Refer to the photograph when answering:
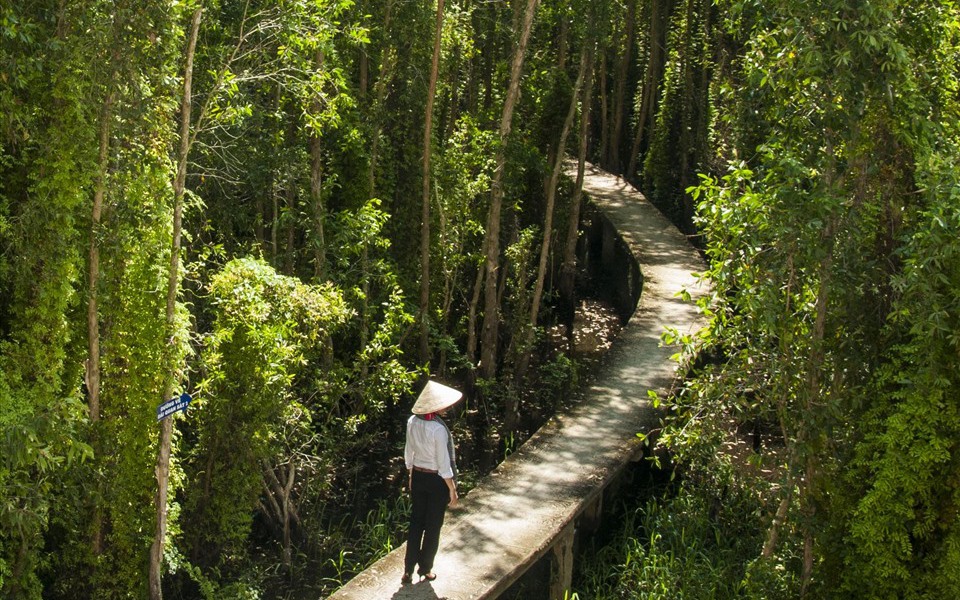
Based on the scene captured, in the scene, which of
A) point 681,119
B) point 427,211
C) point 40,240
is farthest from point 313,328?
point 681,119

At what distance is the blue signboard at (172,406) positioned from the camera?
277 inches

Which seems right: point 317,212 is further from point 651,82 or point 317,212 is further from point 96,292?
point 651,82

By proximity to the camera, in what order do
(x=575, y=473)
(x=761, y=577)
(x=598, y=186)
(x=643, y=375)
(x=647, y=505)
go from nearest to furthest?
(x=761, y=577) → (x=575, y=473) → (x=647, y=505) → (x=643, y=375) → (x=598, y=186)

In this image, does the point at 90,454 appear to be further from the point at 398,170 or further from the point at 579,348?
the point at 579,348

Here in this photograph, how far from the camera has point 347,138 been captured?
1177cm

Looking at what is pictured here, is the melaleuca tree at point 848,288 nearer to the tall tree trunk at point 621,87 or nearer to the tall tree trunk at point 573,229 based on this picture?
the tall tree trunk at point 573,229

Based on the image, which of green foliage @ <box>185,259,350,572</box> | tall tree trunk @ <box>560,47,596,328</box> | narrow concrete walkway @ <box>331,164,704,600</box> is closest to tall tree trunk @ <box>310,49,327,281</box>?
green foliage @ <box>185,259,350,572</box>

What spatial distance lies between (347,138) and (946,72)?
6.74 metres

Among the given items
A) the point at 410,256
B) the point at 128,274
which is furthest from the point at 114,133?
the point at 410,256

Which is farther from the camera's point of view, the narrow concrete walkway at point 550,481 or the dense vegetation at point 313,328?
the narrow concrete walkway at point 550,481

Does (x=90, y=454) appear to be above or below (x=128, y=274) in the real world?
below

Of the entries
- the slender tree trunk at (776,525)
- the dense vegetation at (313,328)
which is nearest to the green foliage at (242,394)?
the dense vegetation at (313,328)

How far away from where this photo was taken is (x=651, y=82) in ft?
76.1

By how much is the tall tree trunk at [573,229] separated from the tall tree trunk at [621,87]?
21.7ft
